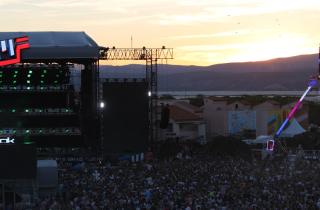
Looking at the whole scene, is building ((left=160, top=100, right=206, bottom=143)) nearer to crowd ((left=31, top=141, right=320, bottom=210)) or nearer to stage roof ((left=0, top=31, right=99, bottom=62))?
stage roof ((left=0, top=31, right=99, bottom=62))

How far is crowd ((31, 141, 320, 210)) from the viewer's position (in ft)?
53.3

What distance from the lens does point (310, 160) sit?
2888 cm

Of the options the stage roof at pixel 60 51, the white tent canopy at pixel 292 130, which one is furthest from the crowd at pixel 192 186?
the white tent canopy at pixel 292 130

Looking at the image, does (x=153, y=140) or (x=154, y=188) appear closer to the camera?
(x=154, y=188)

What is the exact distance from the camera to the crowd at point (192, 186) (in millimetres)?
16234

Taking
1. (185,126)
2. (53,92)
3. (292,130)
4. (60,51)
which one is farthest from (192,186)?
(185,126)

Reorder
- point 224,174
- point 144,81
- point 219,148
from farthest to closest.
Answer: point 219,148 → point 144,81 → point 224,174

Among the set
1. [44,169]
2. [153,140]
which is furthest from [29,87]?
[44,169]

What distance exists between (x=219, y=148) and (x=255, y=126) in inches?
480

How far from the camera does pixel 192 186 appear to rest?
64.5 feet

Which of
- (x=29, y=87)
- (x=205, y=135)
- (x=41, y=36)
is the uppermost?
(x=41, y=36)

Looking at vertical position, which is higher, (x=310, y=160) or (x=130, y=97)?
(x=130, y=97)

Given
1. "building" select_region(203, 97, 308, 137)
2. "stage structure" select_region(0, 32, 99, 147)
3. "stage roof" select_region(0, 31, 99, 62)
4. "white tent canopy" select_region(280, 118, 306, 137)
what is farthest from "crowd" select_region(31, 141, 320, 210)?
"building" select_region(203, 97, 308, 137)

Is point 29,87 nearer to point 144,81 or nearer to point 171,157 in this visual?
point 144,81
